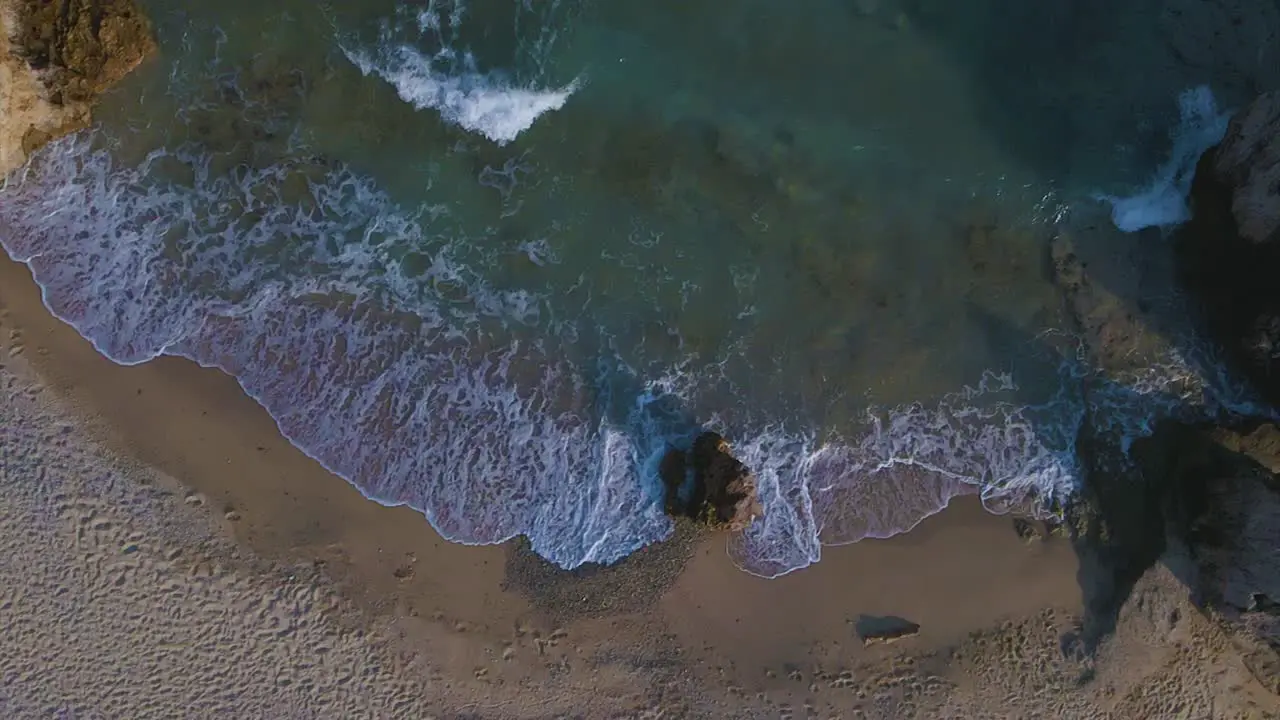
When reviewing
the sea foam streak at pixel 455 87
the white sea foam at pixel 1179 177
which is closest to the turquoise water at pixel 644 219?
the sea foam streak at pixel 455 87

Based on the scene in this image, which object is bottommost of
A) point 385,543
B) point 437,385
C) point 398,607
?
point 398,607

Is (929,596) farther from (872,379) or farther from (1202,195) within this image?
(1202,195)

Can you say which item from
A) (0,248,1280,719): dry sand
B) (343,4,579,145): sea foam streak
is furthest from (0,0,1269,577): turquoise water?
(0,248,1280,719): dry sand

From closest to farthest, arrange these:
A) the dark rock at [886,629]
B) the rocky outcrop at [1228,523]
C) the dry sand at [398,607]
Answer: the rocky outcrop at [1228,523] < the dry sand at [398,607] < the dark rock at [886,629]

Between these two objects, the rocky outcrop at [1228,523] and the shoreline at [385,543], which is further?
the shoreline at [385,543]

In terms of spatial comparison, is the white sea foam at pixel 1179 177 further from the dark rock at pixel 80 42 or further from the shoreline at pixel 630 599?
the dark rock at pixel 80 42

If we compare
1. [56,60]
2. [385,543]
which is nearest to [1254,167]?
[385,543]

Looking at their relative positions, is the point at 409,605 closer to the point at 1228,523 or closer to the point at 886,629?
the point at 886,629

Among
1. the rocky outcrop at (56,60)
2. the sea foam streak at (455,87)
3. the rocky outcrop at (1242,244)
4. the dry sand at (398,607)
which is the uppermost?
the rocky outcrop at (1242,244)
